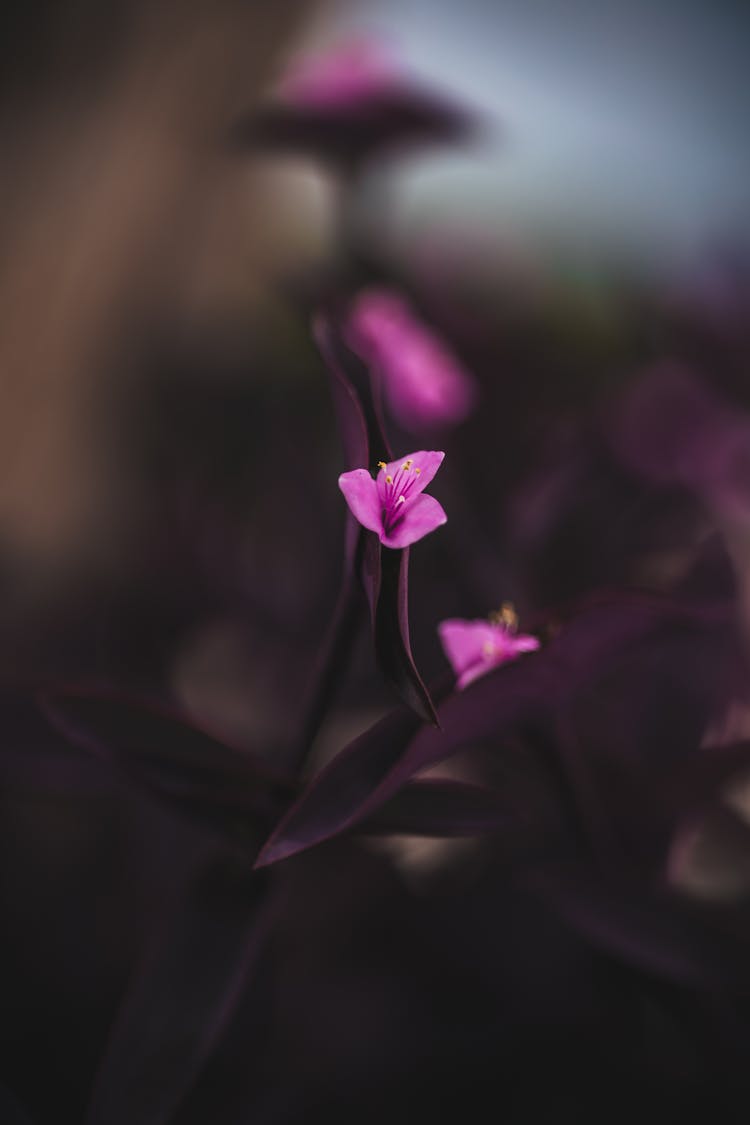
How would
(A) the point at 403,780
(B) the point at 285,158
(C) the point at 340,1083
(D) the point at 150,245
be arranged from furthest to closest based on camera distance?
(D) the point at 150,245, (B) the point at 285,158, (C) the point at 340,1083, (A) the point at 403,780

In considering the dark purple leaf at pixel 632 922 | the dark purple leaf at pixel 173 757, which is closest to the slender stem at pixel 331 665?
the dark purple leaf at pixel 173 757

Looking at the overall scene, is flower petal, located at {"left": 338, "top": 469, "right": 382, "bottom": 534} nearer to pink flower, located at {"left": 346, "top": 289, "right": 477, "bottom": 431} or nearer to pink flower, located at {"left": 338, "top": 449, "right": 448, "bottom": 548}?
pink flower, located at {"left": 338, "top": 449, "right": 448, "bottom": 548}

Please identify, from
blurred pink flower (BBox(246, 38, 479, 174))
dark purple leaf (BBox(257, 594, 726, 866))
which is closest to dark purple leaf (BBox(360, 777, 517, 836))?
dark purple leaf (BBox(257, 594, 726, 866))

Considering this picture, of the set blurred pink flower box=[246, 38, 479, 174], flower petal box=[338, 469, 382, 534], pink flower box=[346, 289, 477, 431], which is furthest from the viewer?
blurred pink flower box=[246, 38, 479, 174]

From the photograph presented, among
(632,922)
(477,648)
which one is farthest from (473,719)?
(632,922)

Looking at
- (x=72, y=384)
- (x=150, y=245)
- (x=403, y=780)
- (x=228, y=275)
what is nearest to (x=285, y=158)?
(x=150, y=245)

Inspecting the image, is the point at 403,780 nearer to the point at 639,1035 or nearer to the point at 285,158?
the point at 639,1035

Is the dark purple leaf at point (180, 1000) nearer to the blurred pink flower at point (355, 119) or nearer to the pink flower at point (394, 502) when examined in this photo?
the pink flower at point (394, 502)
